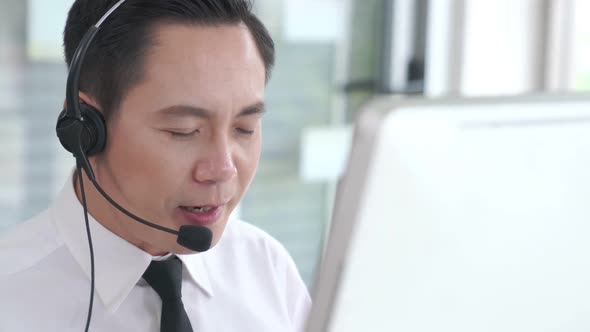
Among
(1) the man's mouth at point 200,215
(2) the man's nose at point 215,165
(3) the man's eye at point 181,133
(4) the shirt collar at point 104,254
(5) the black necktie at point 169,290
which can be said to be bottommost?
(5) the black necktie at point 169,290

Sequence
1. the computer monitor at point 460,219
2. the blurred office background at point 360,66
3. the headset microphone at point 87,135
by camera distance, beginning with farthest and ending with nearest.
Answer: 1. the blurred office background at point 360,66
2. the headset microphone at point 87,135
3. the computer monitor at point 460,219

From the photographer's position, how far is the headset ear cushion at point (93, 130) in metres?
1.00

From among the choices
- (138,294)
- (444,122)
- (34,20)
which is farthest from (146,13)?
(34,20)

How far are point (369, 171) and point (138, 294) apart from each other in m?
0.69

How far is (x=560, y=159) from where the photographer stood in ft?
1.83

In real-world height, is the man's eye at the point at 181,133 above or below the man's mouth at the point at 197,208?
above

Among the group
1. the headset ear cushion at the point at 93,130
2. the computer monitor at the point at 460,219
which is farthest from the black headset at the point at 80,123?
the computer monitor at the point at 460,219

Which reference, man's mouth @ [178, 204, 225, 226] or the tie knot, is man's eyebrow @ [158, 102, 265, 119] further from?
the tie knot

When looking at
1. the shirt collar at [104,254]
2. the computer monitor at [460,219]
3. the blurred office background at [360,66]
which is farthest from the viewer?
the blurred office background at [360,66]

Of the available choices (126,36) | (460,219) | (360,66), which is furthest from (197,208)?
(360,66)

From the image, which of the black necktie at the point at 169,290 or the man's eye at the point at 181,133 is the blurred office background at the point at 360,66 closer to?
the black necktie at the point at 169,290

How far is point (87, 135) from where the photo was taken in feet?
3.30

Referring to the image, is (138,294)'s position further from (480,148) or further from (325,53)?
(325,53)

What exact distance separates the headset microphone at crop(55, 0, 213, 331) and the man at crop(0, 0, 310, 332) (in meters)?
0.02
